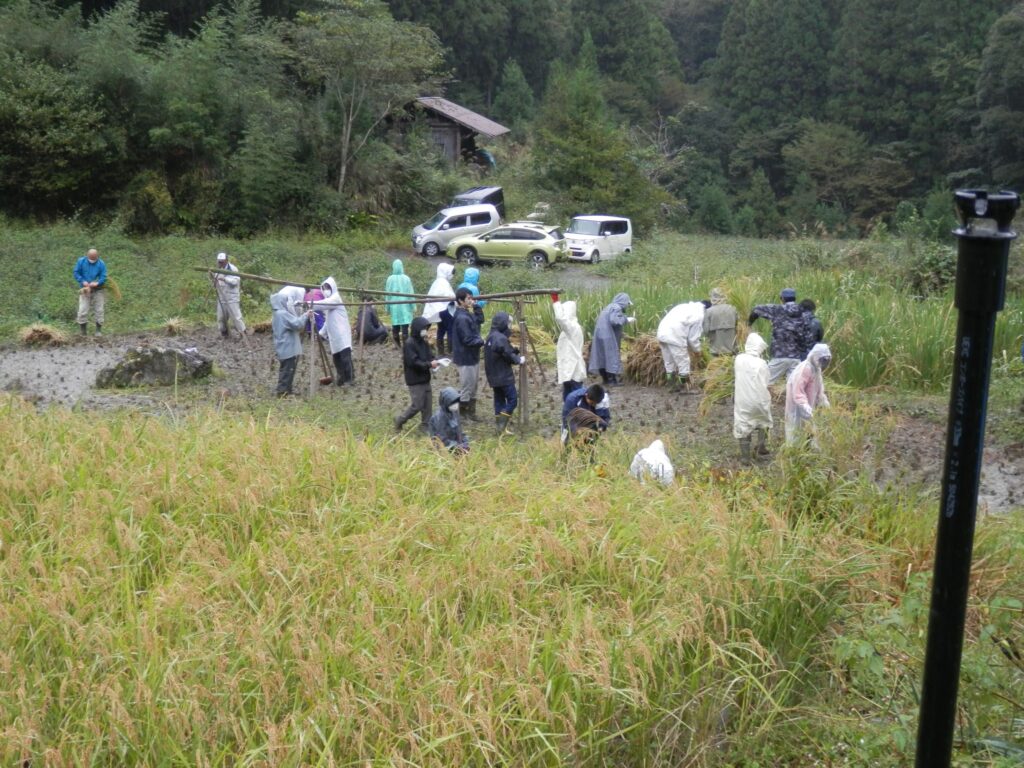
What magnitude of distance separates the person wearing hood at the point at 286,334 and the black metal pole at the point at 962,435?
32.0 feet

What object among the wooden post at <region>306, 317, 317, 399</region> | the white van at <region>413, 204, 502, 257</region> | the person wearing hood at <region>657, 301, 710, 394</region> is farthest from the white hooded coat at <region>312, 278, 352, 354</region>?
the white van at <region>413, 204, 502, 257</region>

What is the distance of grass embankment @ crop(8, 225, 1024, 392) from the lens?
42.2ft

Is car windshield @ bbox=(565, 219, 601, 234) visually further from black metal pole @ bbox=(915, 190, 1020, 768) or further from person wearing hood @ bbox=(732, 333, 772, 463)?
black metal pole @ bbox=(915, 190, 1020, 768)

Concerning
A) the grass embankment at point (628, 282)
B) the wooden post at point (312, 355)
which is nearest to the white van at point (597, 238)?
the grass embankment at point (628, 282)

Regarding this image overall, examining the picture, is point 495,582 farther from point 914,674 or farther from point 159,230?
point 159,230

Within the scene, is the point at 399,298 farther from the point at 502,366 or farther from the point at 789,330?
the point at 789,330

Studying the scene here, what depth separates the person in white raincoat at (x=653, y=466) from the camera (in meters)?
7.53

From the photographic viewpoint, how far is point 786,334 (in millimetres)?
11016

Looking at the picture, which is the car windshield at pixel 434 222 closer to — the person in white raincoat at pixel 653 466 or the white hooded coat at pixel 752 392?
the white hooded coat at pixel 752 392

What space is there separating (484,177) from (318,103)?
33.6ft

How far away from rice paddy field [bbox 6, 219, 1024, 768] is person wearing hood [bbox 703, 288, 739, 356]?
424cm

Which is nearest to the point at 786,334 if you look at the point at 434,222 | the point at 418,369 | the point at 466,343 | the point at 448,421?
the point at 466,343

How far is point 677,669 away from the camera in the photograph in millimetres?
4879

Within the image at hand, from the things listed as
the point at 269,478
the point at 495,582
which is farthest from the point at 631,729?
the point at 269,478
